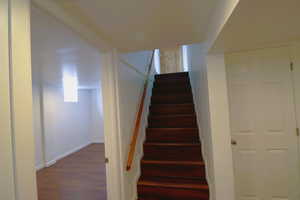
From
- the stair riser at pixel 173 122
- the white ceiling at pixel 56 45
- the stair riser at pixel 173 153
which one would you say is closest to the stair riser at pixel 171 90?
→ the stair riser at pixel 173 122

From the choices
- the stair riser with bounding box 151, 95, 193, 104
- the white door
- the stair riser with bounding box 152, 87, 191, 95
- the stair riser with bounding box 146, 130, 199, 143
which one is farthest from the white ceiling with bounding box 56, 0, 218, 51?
the stair riser with bounding box 152, 87, 191, 95

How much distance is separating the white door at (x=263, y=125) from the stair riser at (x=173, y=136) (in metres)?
0.89

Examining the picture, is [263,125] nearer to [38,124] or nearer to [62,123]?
[38,124]

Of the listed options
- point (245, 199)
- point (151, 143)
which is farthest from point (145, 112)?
point (245, 199)

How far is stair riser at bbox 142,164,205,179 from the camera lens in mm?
2277

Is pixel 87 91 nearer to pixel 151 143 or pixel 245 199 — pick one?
pixel 151 143

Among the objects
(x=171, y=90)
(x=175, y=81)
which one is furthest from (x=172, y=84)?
(x=171, y=90)

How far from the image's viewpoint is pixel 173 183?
2242mm

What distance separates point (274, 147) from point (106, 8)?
224 cm

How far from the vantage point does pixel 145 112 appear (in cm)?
315

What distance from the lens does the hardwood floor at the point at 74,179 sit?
2635mm

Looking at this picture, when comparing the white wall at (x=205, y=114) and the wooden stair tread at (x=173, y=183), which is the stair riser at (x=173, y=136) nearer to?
the white wall at (x=205, y=114)

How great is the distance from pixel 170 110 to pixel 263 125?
170cm

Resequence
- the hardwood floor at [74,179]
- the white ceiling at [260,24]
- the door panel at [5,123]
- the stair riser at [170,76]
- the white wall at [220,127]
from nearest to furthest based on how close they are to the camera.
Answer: the door panel at [5,123], the white ceiling at [260,24], the white wall at [220,127], the hardwood floor at [74,179], the stair riser at [170,76]
